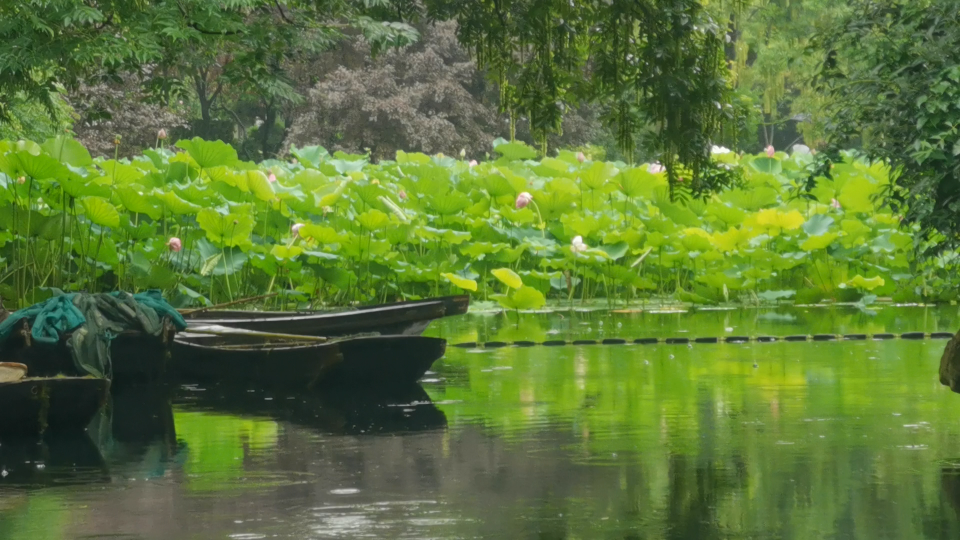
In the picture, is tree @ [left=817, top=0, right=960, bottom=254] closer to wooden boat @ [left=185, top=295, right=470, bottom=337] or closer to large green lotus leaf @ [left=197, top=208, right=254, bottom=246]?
wooden boat @ [left=185, top=295, right=470, bottom=337]

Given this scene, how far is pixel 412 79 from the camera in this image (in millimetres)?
37156

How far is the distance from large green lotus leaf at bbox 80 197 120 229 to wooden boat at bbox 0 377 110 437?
220 inches

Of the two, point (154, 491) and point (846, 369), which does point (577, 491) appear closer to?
point (154, 491)

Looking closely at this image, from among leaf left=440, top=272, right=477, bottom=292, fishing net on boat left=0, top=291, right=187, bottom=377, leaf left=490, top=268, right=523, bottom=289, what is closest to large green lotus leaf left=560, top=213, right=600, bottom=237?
leaf left=490, top=268, right=523, bottom=289

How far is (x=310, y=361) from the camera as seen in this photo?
28.2ft

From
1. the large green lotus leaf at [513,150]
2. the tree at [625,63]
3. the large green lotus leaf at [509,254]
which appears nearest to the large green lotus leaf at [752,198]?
the large green lotus leaf at [509,254]

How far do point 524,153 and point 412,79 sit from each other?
17.9 m

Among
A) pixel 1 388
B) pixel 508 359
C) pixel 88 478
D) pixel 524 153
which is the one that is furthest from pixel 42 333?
pixel 524 153

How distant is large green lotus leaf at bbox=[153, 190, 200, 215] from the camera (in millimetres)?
13008

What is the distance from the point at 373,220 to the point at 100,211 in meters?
2.44

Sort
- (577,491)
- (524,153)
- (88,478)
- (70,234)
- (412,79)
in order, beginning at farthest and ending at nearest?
(412,79) < (524,153) < (70,234) < (88,478) < (577,491)

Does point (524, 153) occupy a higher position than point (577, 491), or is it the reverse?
point (524, 153)

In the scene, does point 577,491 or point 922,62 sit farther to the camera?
point 922,62

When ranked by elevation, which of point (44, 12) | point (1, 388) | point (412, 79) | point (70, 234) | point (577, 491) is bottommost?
point (577, 491)
